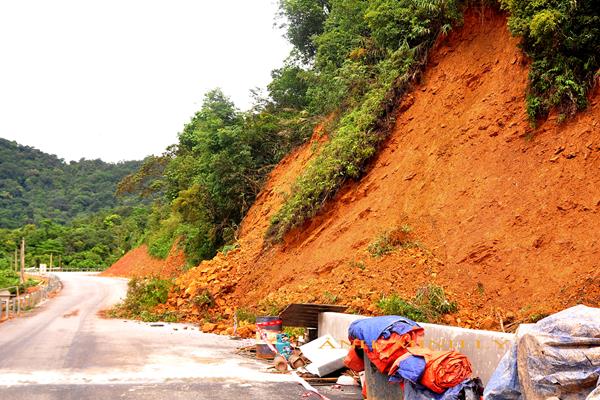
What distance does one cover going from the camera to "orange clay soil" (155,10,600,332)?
11836 millimetres

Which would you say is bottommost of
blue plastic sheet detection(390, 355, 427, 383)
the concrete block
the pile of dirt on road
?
the concrete block

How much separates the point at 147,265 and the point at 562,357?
48.0 m

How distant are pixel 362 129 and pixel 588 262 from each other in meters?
9.63

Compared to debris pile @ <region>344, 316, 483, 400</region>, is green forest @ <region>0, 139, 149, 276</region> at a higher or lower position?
higher

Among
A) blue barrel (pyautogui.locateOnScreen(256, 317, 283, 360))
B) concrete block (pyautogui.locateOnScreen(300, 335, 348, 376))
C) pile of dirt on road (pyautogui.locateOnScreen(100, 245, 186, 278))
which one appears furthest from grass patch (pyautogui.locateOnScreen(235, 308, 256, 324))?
pile of dirt on road (pyautogui.locateOnScreen(100, 245, 186, 278))

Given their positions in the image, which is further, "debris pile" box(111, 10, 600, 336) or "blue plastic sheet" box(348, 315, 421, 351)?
"debris pile" box(111, 10, 600, 336)

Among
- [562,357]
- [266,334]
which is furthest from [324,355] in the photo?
[562,357]

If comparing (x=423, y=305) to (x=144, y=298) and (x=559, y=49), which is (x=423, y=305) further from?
(x=144, y=298)

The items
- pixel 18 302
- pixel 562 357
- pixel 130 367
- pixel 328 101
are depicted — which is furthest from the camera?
pixel 18 302

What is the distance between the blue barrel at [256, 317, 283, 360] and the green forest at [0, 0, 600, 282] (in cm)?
744

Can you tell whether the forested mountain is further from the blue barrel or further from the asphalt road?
the blue barrel

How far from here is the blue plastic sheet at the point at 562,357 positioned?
182 inches

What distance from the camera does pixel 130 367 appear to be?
35.1 ft

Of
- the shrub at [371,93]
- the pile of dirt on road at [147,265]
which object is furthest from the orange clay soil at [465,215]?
the pile of dirt on road at [147,265]
